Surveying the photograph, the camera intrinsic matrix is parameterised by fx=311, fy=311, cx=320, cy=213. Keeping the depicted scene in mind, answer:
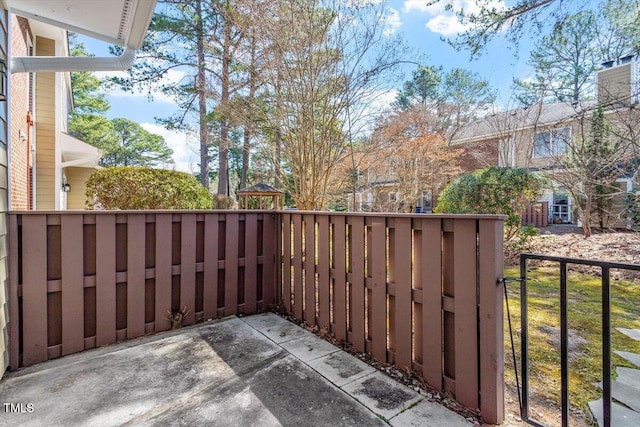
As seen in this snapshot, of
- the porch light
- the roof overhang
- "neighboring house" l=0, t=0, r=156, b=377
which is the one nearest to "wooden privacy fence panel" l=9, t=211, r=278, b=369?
"neighboring house" l=0, t=0, r=156, b=377

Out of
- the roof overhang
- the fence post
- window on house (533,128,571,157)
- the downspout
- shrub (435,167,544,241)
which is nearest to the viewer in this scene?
the fence post

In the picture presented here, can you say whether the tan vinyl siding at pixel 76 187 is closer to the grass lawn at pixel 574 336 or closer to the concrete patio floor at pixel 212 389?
the concrete patio floor at pixel 212 389

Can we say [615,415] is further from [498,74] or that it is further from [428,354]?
[498,74]

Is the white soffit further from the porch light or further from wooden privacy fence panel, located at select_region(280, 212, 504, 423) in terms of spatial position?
wooden privacy fence panel, located at select_region(280, 212, 504, 423)

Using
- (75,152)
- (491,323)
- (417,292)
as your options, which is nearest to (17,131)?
(75,152)

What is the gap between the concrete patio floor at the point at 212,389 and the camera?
1826 mm

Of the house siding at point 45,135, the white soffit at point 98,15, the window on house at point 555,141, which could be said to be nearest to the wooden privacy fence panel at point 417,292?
the white soffit at point 98,15

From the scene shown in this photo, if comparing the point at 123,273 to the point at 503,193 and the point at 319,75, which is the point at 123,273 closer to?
the point at 319,75

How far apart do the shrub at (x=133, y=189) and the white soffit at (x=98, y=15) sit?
10.3 feet

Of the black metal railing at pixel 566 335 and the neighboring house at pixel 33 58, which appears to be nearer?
the black metal railing at pixel 566 335

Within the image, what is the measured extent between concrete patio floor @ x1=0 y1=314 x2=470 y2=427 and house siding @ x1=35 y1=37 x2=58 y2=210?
20.0ft

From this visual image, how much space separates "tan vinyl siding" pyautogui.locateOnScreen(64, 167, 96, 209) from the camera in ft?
35.8

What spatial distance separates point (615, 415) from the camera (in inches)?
71.6

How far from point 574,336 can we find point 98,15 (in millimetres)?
5288
